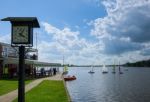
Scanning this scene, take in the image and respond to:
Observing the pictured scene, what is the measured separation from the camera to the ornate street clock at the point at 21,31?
14109 mm

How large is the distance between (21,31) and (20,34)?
14cm

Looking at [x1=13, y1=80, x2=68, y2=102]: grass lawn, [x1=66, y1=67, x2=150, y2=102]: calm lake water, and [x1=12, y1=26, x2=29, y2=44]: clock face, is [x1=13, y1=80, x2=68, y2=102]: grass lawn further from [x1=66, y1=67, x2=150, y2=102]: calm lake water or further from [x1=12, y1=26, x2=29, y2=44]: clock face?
[x1=66, y1=67, x2=150, y2=102]: calm lake water

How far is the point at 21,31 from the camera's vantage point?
46.8ft

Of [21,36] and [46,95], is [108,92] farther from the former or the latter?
[21,36]

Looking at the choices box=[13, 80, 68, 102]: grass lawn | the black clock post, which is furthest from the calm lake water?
the black clock post

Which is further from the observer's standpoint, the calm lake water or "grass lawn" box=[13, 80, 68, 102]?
the calm lake water

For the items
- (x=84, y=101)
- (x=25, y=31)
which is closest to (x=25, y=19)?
(x=25, y=31)

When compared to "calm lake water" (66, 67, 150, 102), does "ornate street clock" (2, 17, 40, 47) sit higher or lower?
higher

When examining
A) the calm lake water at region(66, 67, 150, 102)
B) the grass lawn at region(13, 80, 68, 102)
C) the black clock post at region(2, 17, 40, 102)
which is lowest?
the calm lake water at region(66, 67, 150, 102)

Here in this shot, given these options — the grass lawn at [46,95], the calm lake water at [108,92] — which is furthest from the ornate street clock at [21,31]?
the calm lake water at [108,92]

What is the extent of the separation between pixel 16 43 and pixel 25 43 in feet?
1.25

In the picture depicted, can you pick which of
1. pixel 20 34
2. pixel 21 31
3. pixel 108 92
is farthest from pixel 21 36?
pixel 108 92

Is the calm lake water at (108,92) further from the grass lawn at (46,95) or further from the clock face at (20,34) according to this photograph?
the clock face at (20,34)

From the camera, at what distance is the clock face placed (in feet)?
46.2
